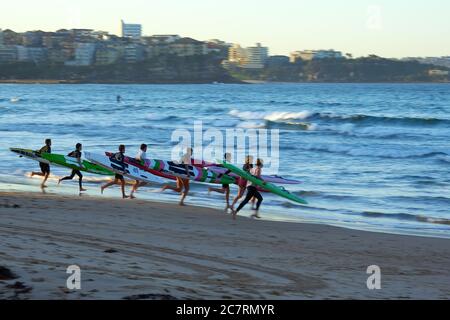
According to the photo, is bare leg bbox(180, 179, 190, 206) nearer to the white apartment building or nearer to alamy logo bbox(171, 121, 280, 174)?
alamy logo bbox(171, 121, 280, 174)

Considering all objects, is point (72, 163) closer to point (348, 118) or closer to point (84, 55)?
point (348, 118)

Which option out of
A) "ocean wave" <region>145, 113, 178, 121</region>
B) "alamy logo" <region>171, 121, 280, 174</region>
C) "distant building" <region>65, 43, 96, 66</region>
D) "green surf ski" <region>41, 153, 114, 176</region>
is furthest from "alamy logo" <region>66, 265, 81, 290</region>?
"distant building" <region>65, 43, 96, 66</region>

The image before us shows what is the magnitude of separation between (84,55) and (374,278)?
17081cm

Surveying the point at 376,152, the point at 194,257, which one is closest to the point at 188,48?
the point at 376,152

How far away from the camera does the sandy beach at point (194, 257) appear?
7812mm

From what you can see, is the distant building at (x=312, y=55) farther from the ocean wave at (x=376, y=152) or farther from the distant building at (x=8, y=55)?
the ocean wave at (x=376, y=152)

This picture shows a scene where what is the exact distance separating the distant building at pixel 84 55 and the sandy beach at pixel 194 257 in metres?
163

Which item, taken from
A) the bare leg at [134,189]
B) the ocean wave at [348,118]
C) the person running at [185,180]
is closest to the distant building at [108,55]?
the ocean wave at [348,118]

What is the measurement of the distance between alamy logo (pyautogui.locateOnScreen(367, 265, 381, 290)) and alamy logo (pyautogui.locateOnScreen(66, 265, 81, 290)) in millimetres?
3295

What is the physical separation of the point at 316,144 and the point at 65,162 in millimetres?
17375

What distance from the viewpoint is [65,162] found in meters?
19.5

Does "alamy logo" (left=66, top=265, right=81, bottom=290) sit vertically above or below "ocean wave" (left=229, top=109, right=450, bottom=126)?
above

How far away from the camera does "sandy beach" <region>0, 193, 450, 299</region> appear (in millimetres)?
7812
